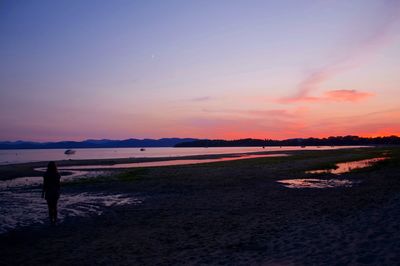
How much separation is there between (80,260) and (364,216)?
8.89 metres

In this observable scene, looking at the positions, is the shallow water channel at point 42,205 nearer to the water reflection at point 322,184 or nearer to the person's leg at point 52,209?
the person's leg at point 52,209

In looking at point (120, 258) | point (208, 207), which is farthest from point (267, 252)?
point (208, 207)

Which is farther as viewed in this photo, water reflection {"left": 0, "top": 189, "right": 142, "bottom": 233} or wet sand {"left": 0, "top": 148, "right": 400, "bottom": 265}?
water reflection {"left": 0, "top": 189, "right": 142, "bottom": 233}

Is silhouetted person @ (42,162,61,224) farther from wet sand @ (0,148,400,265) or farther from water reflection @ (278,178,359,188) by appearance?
water reflection @ (278,178,359,188)

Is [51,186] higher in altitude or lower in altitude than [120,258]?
higher

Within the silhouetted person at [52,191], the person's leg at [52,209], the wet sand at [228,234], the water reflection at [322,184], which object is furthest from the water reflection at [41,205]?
the water reflection at [322,184]

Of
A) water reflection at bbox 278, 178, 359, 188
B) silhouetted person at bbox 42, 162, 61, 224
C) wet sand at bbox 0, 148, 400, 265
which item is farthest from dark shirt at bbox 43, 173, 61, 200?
water reflection at bbox 278, 178, 359, 188

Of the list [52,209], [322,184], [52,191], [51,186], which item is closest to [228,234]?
[52,209]

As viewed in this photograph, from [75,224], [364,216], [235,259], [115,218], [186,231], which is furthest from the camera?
[115,218]

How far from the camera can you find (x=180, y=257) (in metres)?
10.1

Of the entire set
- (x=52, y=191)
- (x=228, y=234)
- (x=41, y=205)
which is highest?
(x=52, y=191)

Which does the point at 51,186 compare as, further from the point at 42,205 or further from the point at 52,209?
the point at 42,205

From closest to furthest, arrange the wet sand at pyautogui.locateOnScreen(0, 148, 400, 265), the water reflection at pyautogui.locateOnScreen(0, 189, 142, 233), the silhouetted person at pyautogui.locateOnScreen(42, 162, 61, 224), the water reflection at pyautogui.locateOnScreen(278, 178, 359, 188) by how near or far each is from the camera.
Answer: the wet sand at pyautogui.locateOnScreen(0, 148, 400, 265)
the silhouetted person at pyautogui.locateOnScreen(42, 162, 61, 224)
the water reflection at pyautogui.locateOnScreen(0, 189, 142, 233)
the water reflection at pyautogui.locateOnScreen(278, 178, 359, 188)

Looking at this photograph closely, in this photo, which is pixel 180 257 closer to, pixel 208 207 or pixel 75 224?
pixel 75 224
